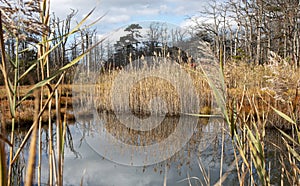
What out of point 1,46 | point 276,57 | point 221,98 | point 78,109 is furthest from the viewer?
point 78,109

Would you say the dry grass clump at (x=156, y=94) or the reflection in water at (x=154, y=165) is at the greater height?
the dry grass clump at (x=156, y=94)

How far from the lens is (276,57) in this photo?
78 cm

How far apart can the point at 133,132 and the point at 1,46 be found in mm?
4148

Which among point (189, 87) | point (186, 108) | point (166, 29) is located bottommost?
point (186, 108)

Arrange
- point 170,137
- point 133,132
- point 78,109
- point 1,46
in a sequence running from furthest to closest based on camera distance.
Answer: point 78,109, point 133,132, point 170,137, point 1,46

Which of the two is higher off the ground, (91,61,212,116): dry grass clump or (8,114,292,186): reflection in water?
(91,61,212,116): dry grass clump

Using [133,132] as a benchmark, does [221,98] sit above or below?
above

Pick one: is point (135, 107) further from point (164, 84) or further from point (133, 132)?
point (133, 132)

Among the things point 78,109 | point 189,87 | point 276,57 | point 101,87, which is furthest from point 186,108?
point 276,57

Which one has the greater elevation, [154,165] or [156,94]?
[156,94]

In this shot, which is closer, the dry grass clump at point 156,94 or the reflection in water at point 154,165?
the reflection in water at point 154,165

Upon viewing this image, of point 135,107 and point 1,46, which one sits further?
point 135,107

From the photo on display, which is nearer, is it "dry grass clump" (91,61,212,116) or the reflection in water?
the reflection in water

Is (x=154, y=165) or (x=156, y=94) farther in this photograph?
(x=156, y=94)
